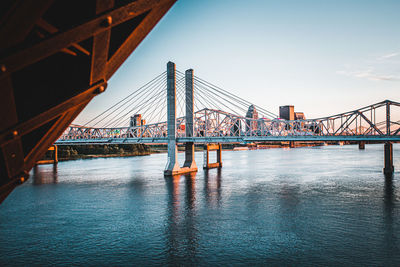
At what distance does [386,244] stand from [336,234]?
10.3 feet

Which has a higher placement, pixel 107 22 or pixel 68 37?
pixel 107 22

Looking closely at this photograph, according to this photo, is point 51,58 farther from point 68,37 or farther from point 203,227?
point 203,227

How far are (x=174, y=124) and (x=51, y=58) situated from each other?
55.0 meters

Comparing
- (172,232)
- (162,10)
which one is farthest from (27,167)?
(172,232)

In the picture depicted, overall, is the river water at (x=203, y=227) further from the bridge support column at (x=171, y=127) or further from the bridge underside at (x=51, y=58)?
the bridge support column at (x=171, y=127)

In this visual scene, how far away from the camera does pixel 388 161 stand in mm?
59562

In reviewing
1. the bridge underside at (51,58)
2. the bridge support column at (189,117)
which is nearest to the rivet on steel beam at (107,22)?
the bridge underside at (51,58)

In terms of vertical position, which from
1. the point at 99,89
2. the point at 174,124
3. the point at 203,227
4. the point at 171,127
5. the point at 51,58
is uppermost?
the point at 174,124

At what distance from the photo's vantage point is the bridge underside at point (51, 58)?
2.70 m

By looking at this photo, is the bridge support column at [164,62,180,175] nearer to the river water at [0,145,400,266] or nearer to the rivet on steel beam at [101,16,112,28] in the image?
the river water at [0,145,400,266]

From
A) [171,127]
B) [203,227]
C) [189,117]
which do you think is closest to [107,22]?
[203,227]

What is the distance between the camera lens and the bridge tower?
190 feet

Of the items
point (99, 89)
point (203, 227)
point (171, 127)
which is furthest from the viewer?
point (171, 127)

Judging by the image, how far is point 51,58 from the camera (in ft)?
11.9
